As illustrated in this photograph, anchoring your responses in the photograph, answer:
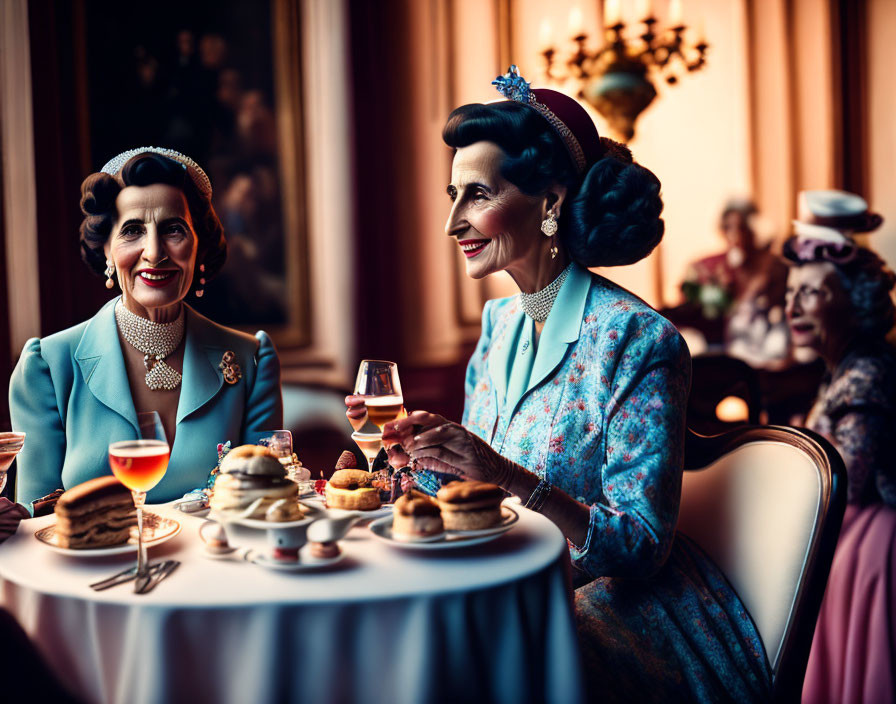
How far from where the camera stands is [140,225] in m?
2.13

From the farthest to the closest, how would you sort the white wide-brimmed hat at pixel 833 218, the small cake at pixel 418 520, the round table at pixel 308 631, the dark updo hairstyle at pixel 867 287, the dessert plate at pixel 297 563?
the white wide-brimmed hat at pixel 833 218, the dark updo hairstyle at pixel 867 287, the small cake at pixel 418 520, the dessert plate at pixel 297 563, the round table at pixel 308 631

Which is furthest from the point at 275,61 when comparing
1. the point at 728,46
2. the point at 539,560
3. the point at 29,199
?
the point at 728,46

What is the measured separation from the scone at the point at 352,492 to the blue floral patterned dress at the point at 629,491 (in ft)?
1.41

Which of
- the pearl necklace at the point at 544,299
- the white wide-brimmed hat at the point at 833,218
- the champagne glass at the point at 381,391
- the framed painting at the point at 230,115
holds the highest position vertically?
the framed painting at the point at 230,115

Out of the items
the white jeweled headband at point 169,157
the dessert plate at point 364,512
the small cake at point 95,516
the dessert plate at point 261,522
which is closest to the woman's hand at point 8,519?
the small cake at point 95,516

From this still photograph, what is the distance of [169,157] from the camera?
2.20 meters

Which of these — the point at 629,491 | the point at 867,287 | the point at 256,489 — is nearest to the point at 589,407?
the point at 629,491

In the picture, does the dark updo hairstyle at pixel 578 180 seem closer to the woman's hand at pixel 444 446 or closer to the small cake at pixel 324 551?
the woman's hand at pixel 444 446

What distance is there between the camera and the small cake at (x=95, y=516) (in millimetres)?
1434

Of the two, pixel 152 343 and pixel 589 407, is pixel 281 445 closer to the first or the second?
pixel 152 343

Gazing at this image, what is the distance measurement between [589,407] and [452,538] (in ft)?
2.04

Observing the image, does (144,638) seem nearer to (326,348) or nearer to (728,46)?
(326,348)

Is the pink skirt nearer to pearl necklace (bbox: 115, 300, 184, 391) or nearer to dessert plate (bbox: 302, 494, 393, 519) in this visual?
dessert plate (bbox: 302, 494, 393, 519)

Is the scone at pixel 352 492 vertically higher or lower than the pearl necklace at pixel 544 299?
lower
